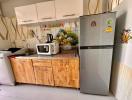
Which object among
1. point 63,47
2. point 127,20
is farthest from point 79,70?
point 127,20

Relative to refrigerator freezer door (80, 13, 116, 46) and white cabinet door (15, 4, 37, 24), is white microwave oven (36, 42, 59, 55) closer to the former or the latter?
white cabinet door (15, 4, 37, 24)

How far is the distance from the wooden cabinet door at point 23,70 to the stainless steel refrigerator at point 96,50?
1.28 metres

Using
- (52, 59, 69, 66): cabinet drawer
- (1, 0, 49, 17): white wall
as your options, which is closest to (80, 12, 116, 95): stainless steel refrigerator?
(52, 59, 69, 66): cabinet drawer

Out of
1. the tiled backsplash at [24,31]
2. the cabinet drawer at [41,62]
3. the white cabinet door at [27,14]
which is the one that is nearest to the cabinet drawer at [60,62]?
the cabinet drawer at [41,62]

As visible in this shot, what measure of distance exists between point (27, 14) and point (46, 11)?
534 mm

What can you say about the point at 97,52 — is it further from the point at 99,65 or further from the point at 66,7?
the point at 66,7

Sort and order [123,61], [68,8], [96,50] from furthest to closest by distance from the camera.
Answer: [68,8]
[96,50]
[123,61]

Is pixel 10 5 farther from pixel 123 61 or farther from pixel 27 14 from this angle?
pixel 123 61

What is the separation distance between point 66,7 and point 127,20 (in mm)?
1230

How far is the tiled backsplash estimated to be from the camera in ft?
8.93

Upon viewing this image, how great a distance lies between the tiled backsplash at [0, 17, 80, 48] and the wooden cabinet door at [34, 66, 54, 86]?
95 centimetres

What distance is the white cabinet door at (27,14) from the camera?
2.34 m

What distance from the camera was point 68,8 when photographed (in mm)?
2076

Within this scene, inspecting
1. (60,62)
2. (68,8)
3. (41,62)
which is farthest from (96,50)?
(41,62)
